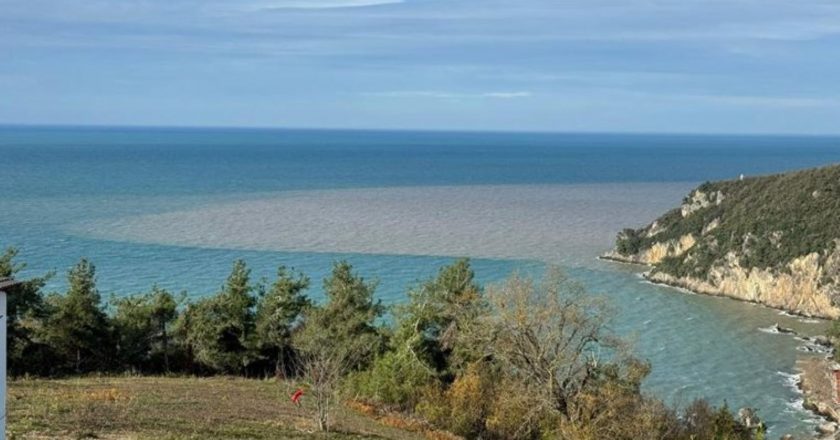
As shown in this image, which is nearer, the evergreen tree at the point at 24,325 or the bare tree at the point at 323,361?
the bare tree at the point at 323,361

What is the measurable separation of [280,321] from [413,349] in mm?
7892

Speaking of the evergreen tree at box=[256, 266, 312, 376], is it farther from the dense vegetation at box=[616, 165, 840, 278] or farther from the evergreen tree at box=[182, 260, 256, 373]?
the dense vegetation at box=[616, 165, 840, 278]

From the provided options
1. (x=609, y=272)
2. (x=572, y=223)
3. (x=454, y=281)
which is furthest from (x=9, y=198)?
(x=454, y=281)

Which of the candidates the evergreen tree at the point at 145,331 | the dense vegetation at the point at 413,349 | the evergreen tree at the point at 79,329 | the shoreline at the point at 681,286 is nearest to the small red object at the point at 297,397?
the dense vegetation at the point at 413,349

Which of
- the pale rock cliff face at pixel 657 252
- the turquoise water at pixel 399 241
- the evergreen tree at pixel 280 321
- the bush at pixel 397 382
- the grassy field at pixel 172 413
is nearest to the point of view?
the grassy field at pixel 172 413

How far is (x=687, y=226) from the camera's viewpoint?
289 ft

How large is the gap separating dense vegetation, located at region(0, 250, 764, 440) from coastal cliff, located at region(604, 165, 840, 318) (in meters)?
33.8

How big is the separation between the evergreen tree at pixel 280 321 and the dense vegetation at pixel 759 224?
45669 mm

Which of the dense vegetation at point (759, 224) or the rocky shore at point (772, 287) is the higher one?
the dense vegetation at point (759, 224)

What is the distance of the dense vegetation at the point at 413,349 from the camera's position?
28375mm

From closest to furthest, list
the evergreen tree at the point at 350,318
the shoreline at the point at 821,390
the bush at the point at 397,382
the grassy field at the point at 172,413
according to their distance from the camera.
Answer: the grassy field at the point at 172,413, the bush at the point at 397,382, the evergreen tree at the point at 350,318, the shoreline at the point at 821,390

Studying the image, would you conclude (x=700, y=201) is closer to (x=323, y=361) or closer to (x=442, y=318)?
(x=442, y=318)

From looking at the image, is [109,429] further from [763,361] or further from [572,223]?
[572,223]

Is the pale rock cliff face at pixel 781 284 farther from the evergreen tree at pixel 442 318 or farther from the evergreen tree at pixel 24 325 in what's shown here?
the evergreen tree at pixel 24 325
